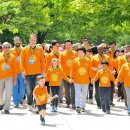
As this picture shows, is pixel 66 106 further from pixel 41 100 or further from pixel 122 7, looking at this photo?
pixel 122 7

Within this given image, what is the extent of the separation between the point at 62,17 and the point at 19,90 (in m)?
21.2

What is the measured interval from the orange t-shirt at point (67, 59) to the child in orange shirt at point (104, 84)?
104 cm

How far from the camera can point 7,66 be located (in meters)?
13.4

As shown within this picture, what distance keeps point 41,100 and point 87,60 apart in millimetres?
2731

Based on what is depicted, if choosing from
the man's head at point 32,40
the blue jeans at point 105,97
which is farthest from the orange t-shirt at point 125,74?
the man's head at point 32,40

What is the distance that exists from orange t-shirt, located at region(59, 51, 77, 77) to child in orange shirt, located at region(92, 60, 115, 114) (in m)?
1.04

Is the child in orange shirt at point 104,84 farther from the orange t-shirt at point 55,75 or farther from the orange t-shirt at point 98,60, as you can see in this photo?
the orange t-shirt at point 55,75

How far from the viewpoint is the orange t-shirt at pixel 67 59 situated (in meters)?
14.5

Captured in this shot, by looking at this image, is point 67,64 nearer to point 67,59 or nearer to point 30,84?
point 67,59

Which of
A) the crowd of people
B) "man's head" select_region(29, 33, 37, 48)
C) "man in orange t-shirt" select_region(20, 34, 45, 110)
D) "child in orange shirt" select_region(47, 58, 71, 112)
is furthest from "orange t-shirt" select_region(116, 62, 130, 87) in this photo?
"man's head" select_region(29, 33, 37, 48)

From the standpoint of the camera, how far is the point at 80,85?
1370cm
